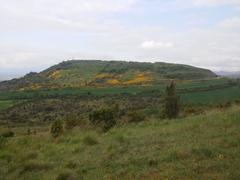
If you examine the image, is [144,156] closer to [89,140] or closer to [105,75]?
[89,140]

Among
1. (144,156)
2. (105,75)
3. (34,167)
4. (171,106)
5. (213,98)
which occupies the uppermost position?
(105,75)

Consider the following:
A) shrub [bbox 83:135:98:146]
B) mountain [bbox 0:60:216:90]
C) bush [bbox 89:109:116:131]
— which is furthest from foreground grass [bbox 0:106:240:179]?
mountain [bbox 0:60:216:90]

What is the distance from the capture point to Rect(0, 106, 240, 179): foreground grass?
10750 millimetres

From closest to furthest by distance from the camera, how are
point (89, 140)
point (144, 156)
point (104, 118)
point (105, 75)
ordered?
point (144, 156) → point (89, 140) → point (104, 118) → point (105, 75)

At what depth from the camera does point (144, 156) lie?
1299cm

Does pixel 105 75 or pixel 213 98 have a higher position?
pixel 105 75

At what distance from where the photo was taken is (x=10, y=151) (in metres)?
18.9

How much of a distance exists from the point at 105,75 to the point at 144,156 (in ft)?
459

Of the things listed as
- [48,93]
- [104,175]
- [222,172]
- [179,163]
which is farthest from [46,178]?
[48,93]

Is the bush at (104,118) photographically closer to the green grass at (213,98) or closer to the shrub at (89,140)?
the shrub at (89,140)

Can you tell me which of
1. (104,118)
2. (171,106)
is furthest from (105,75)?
(104,118)

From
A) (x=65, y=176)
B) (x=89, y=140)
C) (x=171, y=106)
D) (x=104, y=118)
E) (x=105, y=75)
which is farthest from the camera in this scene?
(x=105, y=75)

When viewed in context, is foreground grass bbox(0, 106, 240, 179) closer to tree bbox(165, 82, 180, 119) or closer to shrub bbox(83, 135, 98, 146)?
shrub bbox(83, 135, 98, 146)

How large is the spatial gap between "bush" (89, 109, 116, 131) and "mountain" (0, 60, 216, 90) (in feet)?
320
